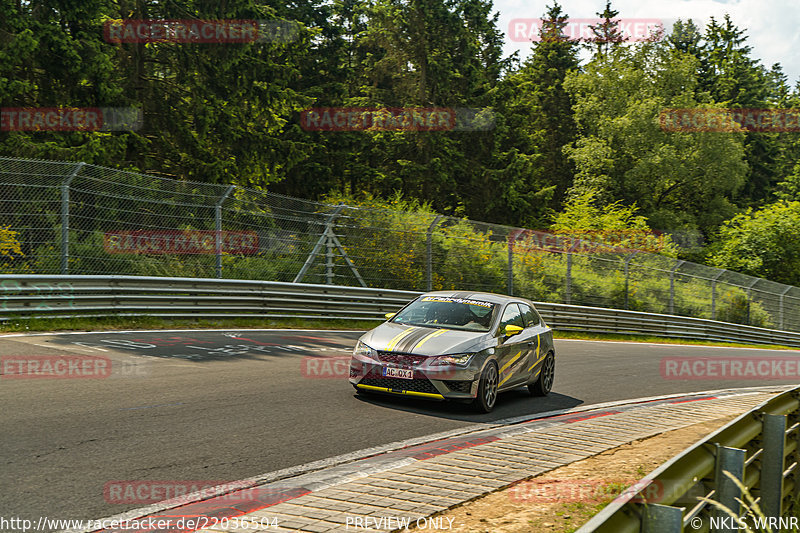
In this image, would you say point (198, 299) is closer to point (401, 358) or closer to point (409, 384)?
point (401, 358)

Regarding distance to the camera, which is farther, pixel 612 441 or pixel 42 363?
pixel 42 363

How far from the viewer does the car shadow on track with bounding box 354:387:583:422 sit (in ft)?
31.2

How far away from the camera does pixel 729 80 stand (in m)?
77.2

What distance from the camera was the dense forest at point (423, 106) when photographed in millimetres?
24844

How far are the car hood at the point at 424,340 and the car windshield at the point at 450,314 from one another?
0.83 ft

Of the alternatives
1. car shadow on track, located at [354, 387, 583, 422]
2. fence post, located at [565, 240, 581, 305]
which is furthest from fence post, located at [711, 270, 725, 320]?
car shadow on track, located at [354, 387, 583, 422]

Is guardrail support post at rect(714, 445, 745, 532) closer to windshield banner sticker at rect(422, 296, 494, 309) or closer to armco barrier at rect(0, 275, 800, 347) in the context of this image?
windshield banner sticker at rect(422, 296, 494, 309)

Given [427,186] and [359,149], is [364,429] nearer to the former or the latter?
[359,149]

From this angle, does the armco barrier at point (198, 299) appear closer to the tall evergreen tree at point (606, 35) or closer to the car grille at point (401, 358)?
the car grille at point (401, 358)

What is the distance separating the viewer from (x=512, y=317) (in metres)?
11.0

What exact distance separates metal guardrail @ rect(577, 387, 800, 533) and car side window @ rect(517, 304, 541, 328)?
5510 mm

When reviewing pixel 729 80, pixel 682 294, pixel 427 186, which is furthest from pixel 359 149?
pixel 729 80

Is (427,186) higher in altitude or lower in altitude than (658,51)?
lower

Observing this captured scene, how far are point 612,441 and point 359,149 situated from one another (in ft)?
117
